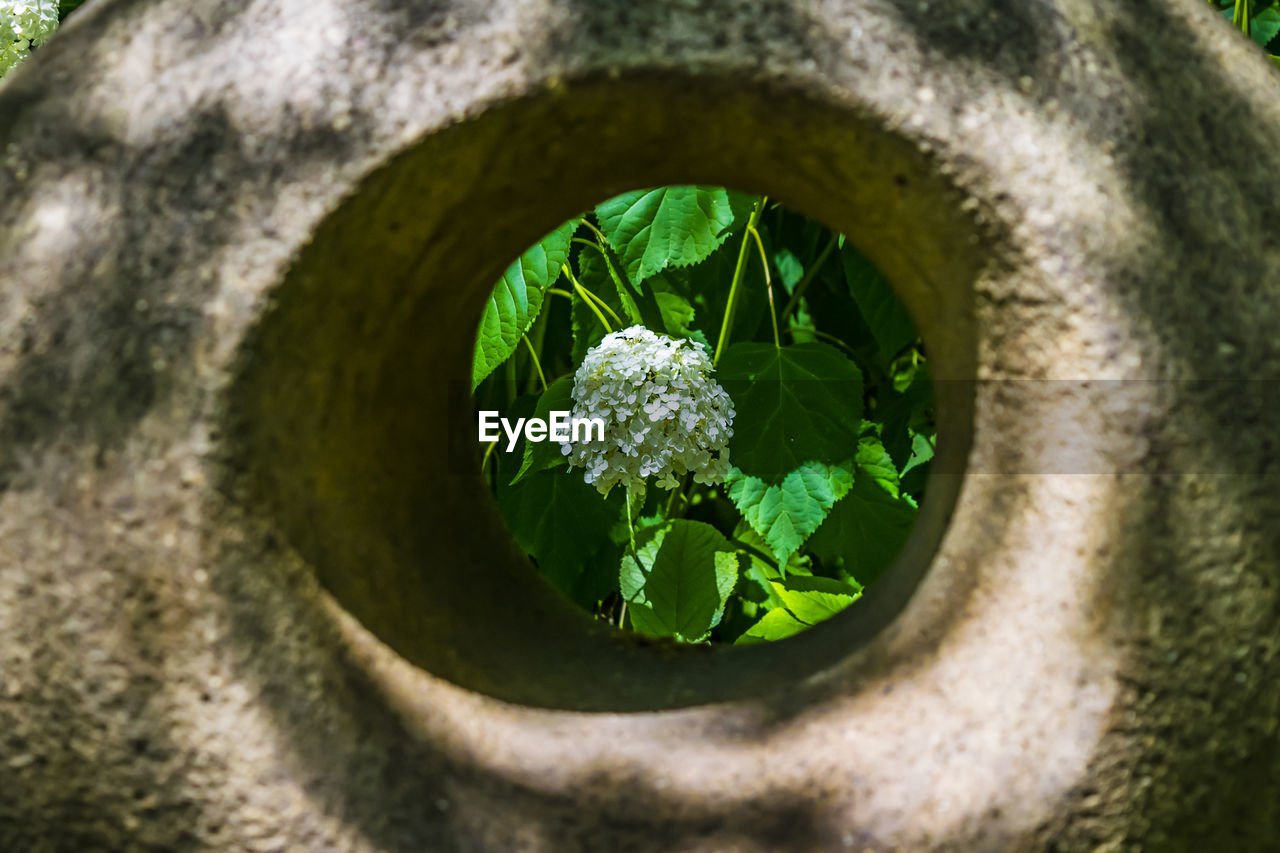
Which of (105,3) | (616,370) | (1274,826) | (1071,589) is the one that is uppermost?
(105,3)

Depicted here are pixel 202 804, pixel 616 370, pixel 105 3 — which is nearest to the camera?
pixel 202 804

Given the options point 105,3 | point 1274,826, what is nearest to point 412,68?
point 105,3

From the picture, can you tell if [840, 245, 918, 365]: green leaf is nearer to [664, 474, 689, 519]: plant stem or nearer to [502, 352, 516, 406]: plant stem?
[664, 474, 689, 519]: plant stem

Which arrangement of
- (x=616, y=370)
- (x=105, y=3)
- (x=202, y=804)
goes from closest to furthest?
(x=202, y=804), (x=105, y=3), (x=616, y=370)

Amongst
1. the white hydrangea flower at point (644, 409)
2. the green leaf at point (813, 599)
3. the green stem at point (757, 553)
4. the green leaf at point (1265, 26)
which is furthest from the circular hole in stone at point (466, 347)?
the green leaf at point (1265, 26)

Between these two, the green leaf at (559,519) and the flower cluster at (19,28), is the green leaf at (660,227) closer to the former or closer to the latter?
the green leaf at (559,519)

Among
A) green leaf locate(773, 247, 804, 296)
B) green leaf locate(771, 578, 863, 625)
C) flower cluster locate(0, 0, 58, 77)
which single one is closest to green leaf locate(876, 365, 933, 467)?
green leaf locate(771, 578, 863, 625)

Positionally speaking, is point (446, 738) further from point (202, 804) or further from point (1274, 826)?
point (1274, 826)
